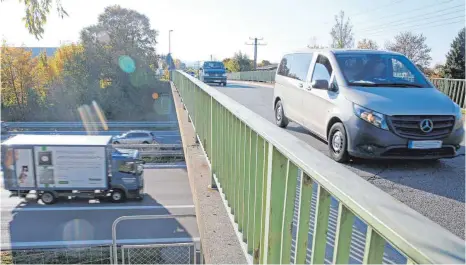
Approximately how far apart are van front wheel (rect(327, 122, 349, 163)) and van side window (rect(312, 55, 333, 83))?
2.81 ft

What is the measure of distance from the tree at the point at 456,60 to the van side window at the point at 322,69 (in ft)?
92.9

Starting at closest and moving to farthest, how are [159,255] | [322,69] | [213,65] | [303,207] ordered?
[303,207]
[322,69]
[159,255]
[213,65]

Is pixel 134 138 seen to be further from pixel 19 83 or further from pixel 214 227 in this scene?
pixel 214 227

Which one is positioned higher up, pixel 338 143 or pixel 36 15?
Answer: pixel 36 15

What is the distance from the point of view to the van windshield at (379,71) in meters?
4.84

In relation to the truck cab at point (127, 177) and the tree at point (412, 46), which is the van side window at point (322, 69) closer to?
the truck cab at point (127, 177)

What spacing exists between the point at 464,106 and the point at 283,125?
613 centimetres

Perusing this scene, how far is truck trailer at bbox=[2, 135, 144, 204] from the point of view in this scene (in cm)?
1560

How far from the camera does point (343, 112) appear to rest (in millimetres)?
4523

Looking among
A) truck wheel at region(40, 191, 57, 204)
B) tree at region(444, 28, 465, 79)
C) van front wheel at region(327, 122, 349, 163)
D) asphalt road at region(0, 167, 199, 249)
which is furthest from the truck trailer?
tree at region(444, 28, 465, 79)

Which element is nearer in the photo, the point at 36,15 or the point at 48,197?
the point at 36,15

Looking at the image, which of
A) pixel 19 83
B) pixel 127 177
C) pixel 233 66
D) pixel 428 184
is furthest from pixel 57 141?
pixel 233 66

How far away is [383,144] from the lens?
4.16 m

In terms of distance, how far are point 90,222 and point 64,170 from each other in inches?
146
